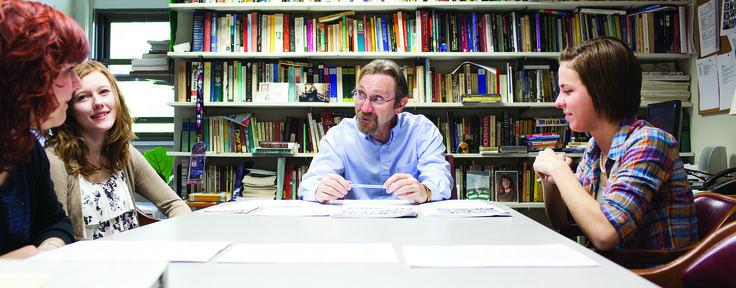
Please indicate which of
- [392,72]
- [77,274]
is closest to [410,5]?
[392,72]

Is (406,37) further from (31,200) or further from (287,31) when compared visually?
(31,200)

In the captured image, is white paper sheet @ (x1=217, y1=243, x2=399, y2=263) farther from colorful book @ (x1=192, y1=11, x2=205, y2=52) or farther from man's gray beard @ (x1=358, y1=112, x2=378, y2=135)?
colorful book @ (x1=192, y1=11, x2=205, y2=52)

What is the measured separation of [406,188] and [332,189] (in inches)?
10.2

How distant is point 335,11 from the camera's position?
3.08 metres

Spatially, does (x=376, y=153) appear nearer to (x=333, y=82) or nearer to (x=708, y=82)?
(x=333, y=82)

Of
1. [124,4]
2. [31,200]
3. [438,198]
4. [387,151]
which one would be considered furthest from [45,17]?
[124,4]

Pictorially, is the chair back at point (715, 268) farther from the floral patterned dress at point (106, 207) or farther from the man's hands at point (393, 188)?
the floral patterned dress at point (106, 207)

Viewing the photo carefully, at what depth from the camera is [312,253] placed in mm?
676

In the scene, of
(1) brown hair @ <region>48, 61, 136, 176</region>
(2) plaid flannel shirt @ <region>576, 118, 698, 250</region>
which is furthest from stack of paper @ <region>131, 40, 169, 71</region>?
(2) plaid flannel shirt @ <region>576, 118, 698, 250</region>

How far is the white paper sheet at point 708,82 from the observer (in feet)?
8.64

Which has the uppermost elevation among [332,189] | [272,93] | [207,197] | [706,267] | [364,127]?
[272,93]

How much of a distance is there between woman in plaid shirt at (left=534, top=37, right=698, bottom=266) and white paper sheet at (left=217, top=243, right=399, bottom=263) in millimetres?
595

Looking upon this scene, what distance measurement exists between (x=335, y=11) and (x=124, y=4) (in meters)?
2.45

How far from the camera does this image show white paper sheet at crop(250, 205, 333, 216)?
1104 millimetres
